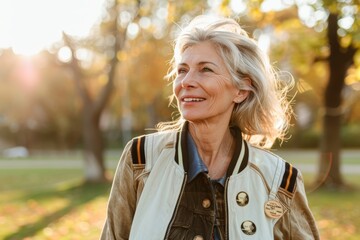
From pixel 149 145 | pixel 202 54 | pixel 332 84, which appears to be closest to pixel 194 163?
pixel 149 145

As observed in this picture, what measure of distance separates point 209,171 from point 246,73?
0.52m

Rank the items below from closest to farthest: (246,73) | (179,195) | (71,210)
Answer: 1. (179,195)
2. (246,73)
3. (71,210)

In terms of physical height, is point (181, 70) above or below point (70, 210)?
above

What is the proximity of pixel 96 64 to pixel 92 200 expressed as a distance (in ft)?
39.2

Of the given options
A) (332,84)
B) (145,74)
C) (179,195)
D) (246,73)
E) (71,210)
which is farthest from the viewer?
A: (145,74)

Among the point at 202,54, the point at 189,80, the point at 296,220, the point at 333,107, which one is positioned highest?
the point at 202,54

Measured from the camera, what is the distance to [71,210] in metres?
11.7

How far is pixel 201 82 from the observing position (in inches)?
104

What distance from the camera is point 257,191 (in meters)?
2.66

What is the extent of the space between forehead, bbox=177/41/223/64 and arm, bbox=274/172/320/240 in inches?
28.0

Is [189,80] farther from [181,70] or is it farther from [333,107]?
[333,107]

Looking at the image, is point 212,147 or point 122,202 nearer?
point 122,202

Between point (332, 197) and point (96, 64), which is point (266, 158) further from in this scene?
point (96, 64)

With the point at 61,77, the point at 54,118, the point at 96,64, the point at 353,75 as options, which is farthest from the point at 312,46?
the point at 54,118
